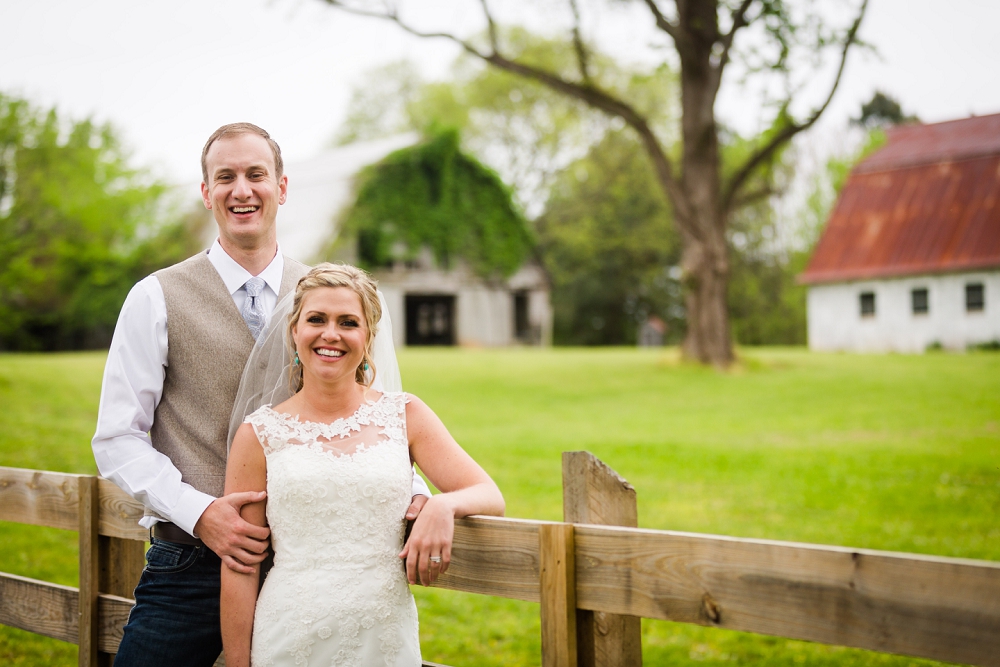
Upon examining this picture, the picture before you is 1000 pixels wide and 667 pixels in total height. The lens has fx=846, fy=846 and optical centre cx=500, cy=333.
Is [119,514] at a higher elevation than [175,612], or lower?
higher

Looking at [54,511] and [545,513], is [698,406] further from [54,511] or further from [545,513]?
[54,511]

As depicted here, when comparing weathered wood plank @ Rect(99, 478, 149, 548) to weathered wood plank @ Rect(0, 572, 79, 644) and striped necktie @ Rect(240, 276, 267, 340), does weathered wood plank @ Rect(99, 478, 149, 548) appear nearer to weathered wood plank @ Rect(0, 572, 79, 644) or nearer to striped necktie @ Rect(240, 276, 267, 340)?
weathered wood plank @ Rect(0, 572, 79, 644)

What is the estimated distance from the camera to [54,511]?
12.1 feet

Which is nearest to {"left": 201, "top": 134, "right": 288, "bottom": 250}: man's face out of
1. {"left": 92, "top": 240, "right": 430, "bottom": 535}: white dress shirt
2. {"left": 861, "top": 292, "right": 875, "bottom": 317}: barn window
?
{"left": 92, "top": 240, "right": 430, "bottom": 535}: white dress shirt

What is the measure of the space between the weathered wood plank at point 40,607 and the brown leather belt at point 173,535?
116 centimetres

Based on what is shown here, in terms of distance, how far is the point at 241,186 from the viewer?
280 centimetres

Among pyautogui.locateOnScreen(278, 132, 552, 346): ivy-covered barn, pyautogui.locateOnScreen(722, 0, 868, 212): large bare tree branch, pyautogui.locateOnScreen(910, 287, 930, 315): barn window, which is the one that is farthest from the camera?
pyautogui.locateOnScreen(910, 287, 930, 315): barn window

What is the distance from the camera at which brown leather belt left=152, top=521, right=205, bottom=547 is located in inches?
105

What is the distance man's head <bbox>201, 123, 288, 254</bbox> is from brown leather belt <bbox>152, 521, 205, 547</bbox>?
93 cm

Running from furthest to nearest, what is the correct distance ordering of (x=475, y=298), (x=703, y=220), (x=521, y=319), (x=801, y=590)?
(x=521, y=319)
(x=475, y=298)
(x=703, y=220)
(x=801, y=590)

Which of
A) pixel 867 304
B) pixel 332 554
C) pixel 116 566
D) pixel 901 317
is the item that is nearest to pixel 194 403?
pixel 332 554

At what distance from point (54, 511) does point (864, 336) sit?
3470 centimetres

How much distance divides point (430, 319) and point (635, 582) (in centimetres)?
3410

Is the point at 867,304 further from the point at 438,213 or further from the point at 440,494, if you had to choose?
the point at 440,494
